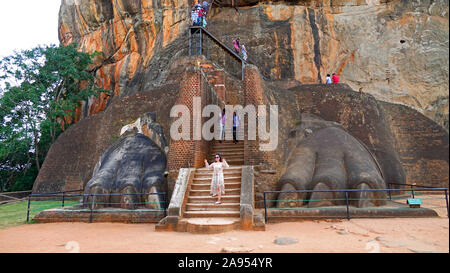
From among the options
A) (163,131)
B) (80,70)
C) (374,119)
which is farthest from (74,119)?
(374,119)

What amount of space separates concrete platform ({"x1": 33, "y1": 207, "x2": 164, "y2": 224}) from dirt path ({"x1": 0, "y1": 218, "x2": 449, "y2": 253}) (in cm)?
54

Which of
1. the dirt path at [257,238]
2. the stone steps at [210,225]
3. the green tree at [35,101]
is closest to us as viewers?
the dirt path at [257,238]

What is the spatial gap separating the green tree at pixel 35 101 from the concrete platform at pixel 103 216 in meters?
11.5

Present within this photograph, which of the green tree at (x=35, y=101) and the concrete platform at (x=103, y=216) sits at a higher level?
the green tree at (x=35, y=101)

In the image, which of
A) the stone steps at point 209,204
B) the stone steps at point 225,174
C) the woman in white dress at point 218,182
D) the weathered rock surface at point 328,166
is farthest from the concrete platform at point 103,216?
the weathered rock surface at point 328,166

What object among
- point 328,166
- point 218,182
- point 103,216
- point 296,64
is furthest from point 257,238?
point 296,64

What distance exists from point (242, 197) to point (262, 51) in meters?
14.4

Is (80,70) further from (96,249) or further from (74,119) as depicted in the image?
(96,249)

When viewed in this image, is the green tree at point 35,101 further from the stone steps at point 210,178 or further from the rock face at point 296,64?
the stone steps at point 210,178

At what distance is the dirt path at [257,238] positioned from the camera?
4934mm

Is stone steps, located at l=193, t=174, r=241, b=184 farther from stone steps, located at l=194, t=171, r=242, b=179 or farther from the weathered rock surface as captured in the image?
the weathered rock surface

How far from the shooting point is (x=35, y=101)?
1950 cm

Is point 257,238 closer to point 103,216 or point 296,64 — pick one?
point 103,216

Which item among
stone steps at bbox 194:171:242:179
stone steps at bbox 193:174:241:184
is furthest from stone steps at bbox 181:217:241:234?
stone steps at bbox 194:171:242:179
